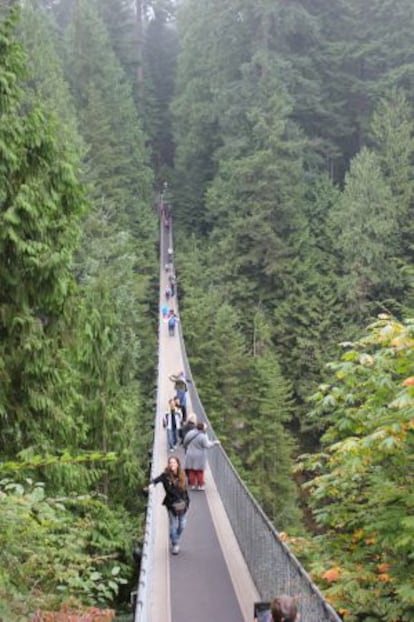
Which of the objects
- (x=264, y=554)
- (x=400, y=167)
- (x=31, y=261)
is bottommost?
(x=264, y=554)

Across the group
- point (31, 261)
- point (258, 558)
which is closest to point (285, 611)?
point (258, 558)

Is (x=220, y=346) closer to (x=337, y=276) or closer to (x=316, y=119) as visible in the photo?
(x=337, y=276)

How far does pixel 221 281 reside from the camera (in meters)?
31.3

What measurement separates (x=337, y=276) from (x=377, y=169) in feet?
15.7

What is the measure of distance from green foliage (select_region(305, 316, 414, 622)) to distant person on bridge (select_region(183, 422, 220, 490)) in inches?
107

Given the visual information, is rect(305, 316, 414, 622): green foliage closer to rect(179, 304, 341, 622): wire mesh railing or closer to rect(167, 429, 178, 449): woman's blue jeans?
rect(179, 304, 341, 622): wire mesh railing

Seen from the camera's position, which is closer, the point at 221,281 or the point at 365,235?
the point at 365,235

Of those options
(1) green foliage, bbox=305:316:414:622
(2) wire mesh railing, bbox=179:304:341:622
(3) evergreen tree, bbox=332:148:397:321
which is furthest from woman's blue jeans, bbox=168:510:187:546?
(3) evergreen tree, bbox=332:148:397:321

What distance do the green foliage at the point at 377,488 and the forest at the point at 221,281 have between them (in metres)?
0.03

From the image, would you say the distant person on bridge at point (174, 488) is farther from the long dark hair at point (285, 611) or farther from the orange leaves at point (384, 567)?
the long dark hair at point (285, 611)

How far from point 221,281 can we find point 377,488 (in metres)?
25.8

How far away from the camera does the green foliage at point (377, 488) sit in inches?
198

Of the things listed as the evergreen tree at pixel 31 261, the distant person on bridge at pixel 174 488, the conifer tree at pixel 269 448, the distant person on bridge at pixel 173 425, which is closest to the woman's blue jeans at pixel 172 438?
the distant person on bridge at pixel 173 425

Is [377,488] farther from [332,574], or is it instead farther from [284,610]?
[284,610]
